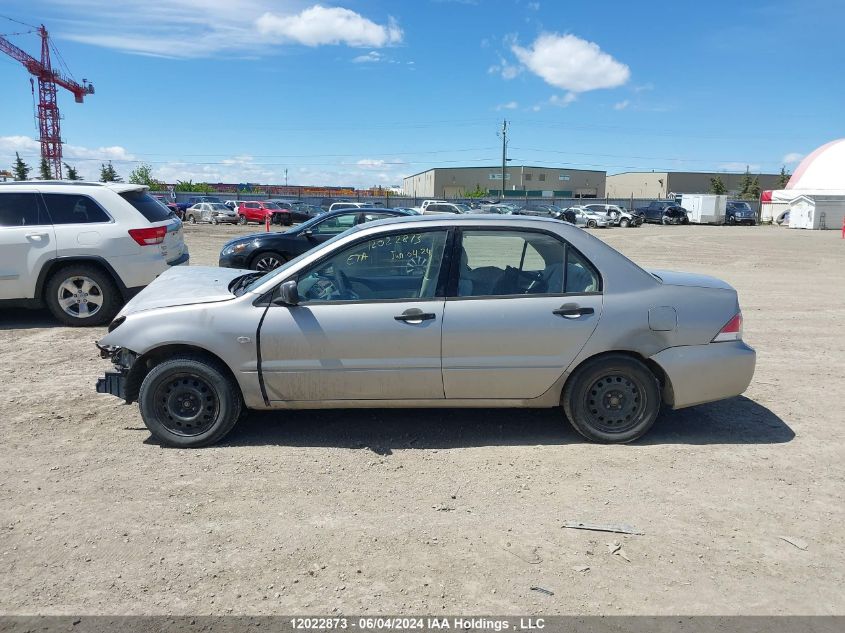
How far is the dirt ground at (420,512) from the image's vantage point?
9.66ft

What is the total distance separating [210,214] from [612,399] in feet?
145

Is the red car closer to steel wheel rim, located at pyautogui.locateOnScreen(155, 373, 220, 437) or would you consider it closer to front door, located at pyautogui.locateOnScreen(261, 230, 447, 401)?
steel wheel rim, located at pyautogui.locateOnScreen(155, 373, 220, 437)

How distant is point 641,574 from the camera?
10.2 feet

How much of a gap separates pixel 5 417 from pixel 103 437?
1.06 meters

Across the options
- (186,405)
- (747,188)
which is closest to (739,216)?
(747,188)

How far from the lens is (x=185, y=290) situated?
4.91 m

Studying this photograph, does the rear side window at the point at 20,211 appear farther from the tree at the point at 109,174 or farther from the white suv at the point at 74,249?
the tree at the point at 109,174

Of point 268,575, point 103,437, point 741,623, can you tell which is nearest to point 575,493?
point 741,623

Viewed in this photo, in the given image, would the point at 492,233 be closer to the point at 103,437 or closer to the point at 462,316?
Result: the point at 462,316

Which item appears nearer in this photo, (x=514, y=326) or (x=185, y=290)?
(x=514, y=326)

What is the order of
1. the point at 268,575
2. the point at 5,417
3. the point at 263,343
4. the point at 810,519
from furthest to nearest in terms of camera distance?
1. the point at 5,417
2. the point at 263,343
3. the point at 810,519
4. the point at 268,575

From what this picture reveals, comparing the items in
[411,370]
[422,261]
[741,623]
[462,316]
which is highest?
[422,261]

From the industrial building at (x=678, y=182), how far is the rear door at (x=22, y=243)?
102719mm

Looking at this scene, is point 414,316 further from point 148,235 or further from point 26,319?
point 26,319
